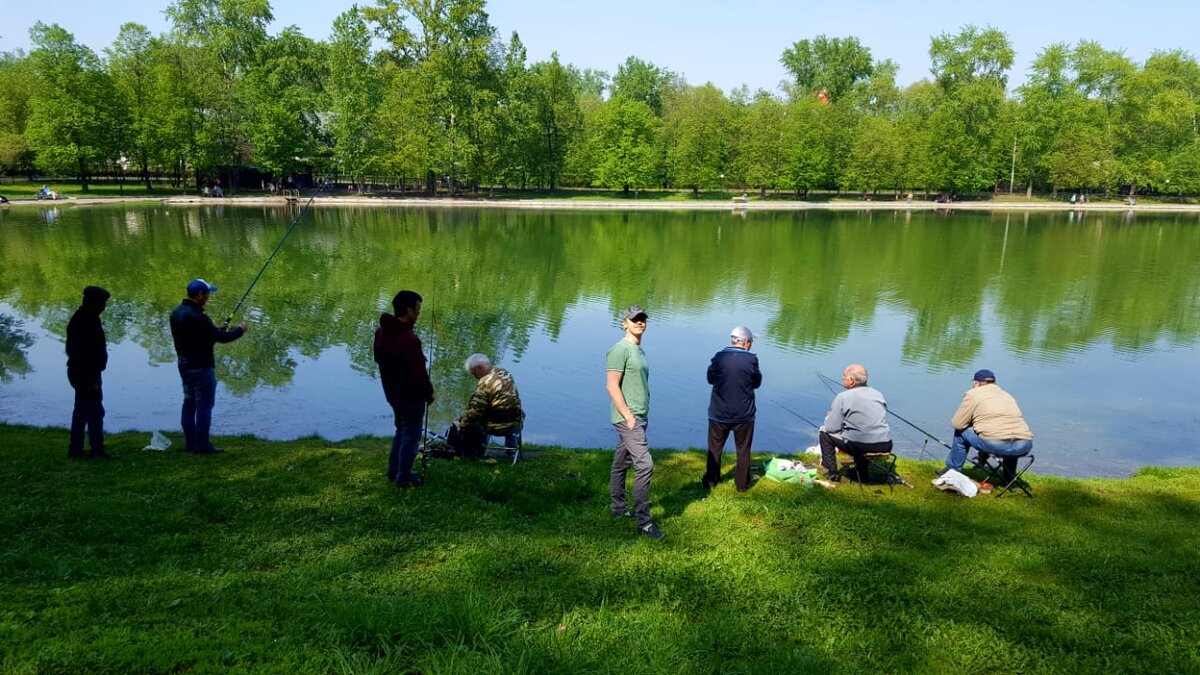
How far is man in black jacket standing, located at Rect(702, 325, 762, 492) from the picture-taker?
23.8 feet

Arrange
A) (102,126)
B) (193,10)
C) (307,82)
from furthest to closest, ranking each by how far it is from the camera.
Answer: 1. (307,82)
2. (193,10)
3. (102,126)

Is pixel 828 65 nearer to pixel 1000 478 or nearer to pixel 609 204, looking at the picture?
pixel 609 204

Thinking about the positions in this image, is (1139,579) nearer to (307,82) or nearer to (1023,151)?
(307,82)

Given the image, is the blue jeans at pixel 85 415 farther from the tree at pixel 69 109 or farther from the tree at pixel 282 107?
the tree at pixel 69 109

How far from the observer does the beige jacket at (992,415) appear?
7754mm

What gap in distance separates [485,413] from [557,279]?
58.7 feet

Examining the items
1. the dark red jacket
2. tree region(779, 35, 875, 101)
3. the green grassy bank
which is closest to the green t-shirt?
the green grassy bank

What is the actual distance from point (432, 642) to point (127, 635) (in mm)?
1647

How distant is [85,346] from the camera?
7.71 metres

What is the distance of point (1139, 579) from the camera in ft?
17.9

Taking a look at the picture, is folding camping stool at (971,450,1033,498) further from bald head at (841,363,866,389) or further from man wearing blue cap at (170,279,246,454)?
man wearing blue cap at (170,279,246,454)

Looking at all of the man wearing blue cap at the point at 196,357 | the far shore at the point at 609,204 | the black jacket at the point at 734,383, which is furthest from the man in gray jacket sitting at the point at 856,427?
the far shore at the point at 609,204

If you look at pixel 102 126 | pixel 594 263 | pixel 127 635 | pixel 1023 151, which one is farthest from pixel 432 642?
pixel 1023 151

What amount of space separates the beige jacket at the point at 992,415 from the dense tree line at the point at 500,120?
197 feet
